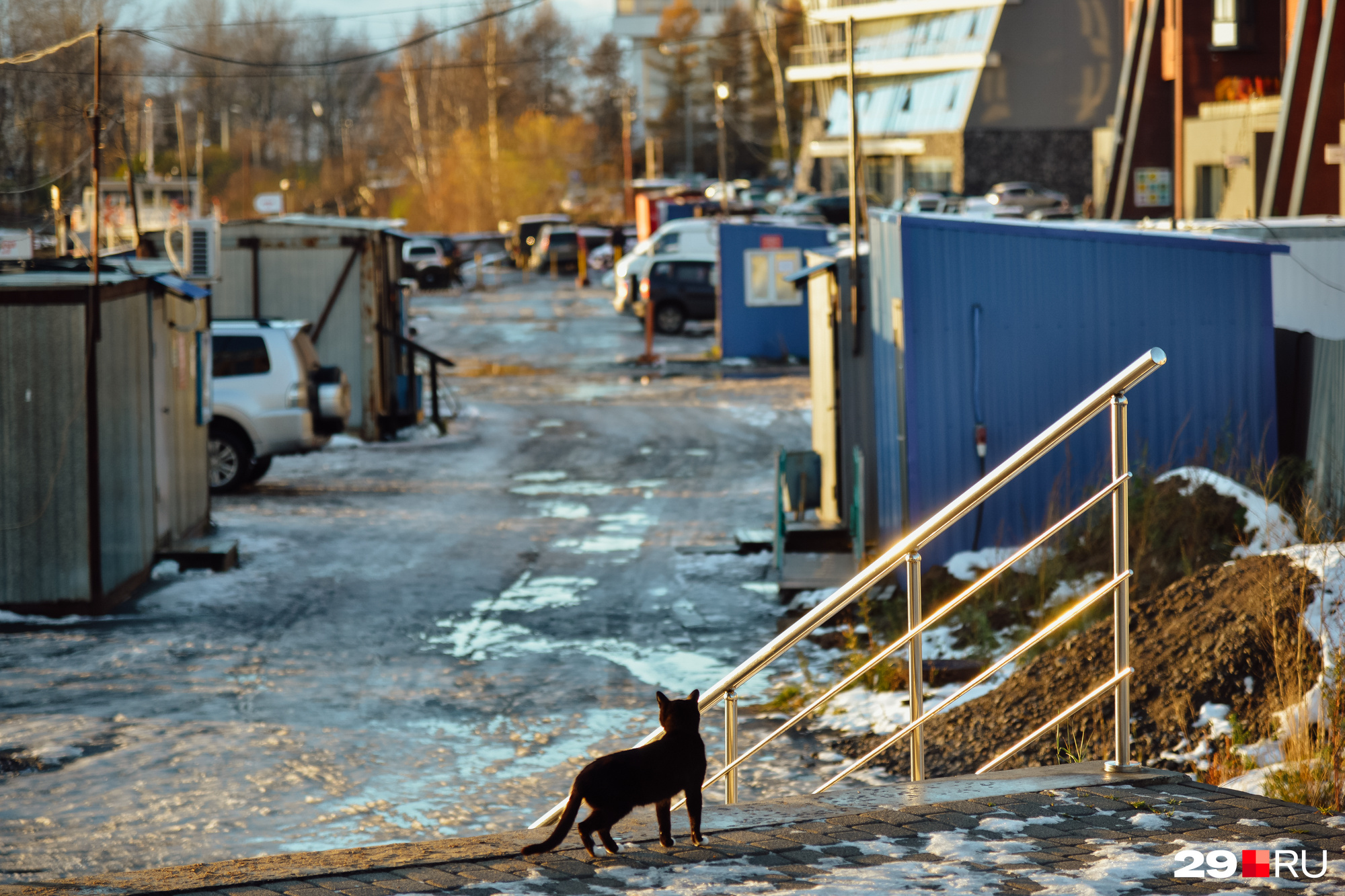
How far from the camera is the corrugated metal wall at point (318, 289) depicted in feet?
66.4

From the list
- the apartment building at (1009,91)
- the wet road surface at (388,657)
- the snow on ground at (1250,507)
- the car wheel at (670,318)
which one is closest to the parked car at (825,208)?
the apartment building at (1009,91)

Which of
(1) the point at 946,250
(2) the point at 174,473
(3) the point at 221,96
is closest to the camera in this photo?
(1) the point at 946,250

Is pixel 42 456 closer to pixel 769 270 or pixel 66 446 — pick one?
pixel 66 446

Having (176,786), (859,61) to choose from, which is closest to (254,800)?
(176,786)

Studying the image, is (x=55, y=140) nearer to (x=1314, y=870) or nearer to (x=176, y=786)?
(x=176, y=786)

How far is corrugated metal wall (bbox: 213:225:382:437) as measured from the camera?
20.2 meters

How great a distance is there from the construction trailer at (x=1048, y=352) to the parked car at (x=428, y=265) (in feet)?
129

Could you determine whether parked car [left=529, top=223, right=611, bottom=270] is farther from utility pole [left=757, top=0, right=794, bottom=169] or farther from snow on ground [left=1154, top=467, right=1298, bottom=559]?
snow on ground [left=1154, top=467, right=1298, bottom=559]

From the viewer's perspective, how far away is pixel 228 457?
16656 mm

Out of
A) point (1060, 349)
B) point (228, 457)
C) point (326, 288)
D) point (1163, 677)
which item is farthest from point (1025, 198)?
point (1163, 677)

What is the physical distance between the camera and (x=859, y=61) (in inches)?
2859

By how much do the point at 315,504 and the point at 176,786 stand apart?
8.74 metres

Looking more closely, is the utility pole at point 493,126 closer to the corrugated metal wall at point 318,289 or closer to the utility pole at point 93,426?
the corrugated metal wall at point 318,289

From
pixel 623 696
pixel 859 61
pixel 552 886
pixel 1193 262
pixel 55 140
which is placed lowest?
pixel 623 696
